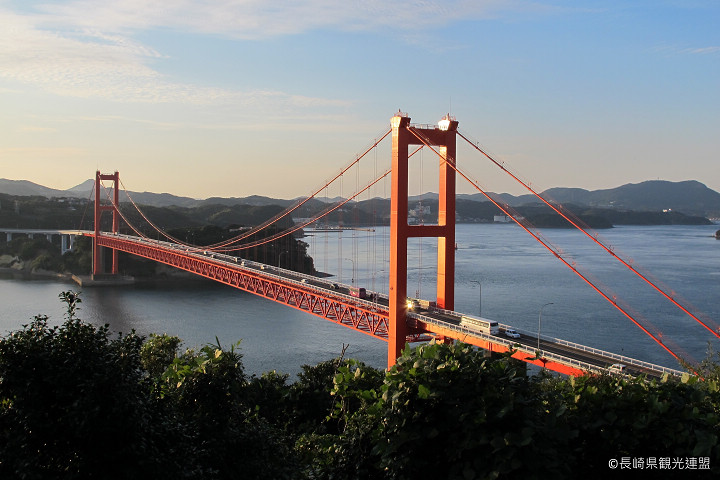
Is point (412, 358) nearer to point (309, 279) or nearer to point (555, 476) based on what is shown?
point (555, 476)

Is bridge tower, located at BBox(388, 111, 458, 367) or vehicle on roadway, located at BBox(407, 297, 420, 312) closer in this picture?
bridge tower, located at BBox(388, 111, 458, 367)

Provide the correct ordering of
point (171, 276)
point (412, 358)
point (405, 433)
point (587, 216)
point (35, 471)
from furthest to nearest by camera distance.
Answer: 1. point (587, 216)
2. point (171, 276)
3. point (412, 358)
4. point (405, 433)
5. point (35, 471)

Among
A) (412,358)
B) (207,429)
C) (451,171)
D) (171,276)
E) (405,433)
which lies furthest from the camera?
(171,276)

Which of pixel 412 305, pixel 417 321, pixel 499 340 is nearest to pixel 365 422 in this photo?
pixel 499 340

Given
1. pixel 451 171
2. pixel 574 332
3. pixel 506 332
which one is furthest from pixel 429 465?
pixel 574 332

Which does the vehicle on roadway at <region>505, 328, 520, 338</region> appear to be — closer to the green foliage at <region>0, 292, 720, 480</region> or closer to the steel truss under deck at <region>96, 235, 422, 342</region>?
the steel truss under deck at <region>96, 235, 422, 342</region>

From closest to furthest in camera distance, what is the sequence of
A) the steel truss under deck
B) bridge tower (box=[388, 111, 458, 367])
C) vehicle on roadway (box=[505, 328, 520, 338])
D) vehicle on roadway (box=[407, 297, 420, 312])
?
vehicle on roadway (box=[505, 328, 520, 338]) → bridge tower (box=[388, 111, 458, 367]) → vehicle on roadway (box=[407, 297, 420, 312]) → the steel truss under deck

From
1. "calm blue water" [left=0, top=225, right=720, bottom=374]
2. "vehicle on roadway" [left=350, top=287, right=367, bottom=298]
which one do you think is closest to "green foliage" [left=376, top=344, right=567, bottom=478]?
"vehicle on roadway" [left=350, top=287, right=367, bottom=298]

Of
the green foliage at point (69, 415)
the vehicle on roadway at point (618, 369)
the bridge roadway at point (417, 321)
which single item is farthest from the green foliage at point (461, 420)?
the vehicle on roadway at point (618, 369)
